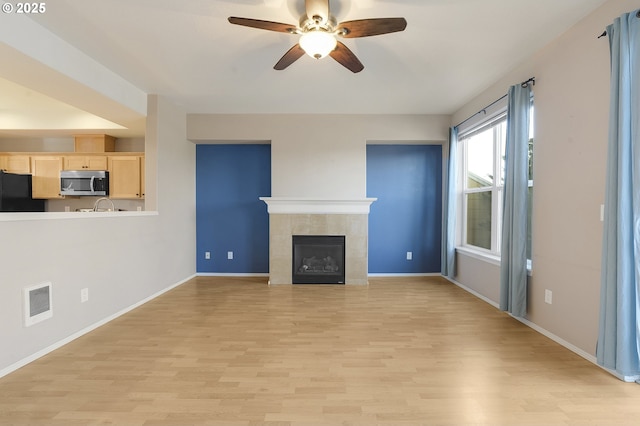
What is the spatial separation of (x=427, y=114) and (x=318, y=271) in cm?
307

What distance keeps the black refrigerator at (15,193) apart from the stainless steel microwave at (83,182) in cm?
53

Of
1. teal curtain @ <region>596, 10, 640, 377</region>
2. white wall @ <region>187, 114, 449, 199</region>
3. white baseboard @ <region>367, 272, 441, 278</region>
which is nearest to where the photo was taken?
teal curtain @ <region>596, 10, 640, 377</region>

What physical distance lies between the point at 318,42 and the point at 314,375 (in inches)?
92.9

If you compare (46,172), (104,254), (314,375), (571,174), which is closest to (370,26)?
(571,174)

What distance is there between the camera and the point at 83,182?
15.7 feet

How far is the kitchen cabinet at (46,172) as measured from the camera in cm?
488

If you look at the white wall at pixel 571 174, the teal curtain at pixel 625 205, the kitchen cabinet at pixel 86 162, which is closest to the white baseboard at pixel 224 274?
the kitchen cabinet at pixel 86 162

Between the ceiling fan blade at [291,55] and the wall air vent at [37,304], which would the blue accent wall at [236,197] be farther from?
the wall air vent at [37,304]

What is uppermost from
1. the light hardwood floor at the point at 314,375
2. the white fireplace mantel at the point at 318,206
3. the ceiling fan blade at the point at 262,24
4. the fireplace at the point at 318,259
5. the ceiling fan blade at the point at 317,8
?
the ceiling fan blade at the point at 317,8

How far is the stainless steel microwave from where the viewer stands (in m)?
4.78

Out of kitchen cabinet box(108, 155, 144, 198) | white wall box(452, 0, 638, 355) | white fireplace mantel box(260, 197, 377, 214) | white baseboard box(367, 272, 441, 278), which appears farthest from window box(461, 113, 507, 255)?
kitchen cabinet box(108, 155, 144, 198)

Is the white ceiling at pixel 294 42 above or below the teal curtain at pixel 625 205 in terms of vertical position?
above

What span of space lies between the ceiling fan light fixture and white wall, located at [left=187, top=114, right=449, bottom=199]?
2687 mm

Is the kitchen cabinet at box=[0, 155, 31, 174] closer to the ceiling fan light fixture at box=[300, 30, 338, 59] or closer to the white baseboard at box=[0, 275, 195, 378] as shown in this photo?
the white baseboard at box=[0, 275, 195, 378]
